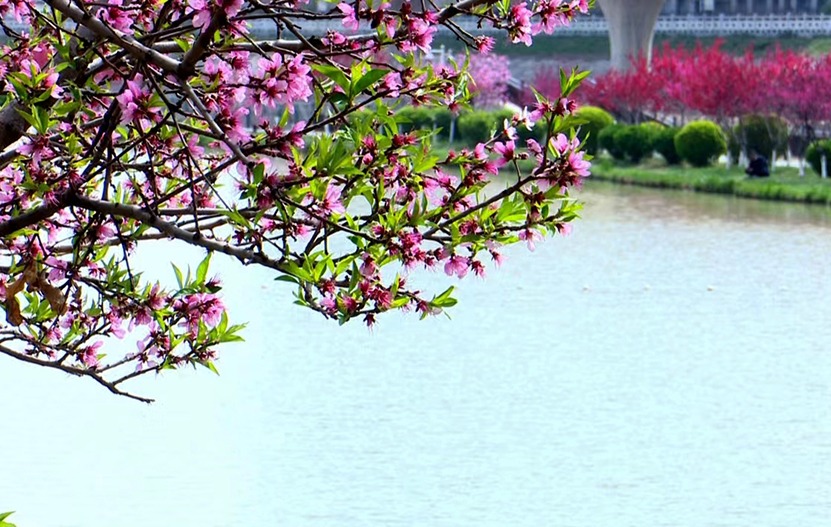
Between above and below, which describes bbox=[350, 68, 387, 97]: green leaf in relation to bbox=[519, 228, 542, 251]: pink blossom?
above

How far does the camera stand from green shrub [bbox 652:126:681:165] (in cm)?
3994

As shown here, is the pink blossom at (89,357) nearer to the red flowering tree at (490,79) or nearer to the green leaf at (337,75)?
the green leaf at (337,75)

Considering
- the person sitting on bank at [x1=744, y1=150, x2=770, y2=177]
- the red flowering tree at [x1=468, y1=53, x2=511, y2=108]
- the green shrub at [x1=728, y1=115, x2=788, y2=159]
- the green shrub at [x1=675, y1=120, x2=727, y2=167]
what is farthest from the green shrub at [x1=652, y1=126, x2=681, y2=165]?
the red flowering tree at [x1=468, y1=53, x2=511, y2=108]

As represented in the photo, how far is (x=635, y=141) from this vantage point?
→ 40.9 metres

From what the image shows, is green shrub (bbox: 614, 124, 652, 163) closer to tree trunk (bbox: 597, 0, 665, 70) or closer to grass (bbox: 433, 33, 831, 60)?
tree trunk (bbox: 597, 0, 665, 70)

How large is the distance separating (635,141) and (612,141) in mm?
1048

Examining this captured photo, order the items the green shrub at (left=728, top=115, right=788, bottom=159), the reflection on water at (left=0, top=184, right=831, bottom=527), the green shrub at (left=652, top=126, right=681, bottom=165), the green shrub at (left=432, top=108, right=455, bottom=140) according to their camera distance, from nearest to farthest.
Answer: the reflection on water at (left=0, top=184, right=831, bottom=527)
the green shrub at (left=728, top=115, right=788, bottom=159)
the green shrub at (left=652, top=126, right=681, bottom=165)
the green shrub at (left=432, top=108, right=455, bottom=140)

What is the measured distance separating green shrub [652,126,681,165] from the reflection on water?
1951 centimetres

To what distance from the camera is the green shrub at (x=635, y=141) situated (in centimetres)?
4053

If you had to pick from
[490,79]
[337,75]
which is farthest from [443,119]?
[337,75]

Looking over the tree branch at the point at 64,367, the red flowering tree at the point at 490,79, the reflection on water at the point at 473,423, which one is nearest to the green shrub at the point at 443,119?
the red flowering tree at the point at 490,79

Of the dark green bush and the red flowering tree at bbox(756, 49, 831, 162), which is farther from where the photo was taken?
the dark green bush

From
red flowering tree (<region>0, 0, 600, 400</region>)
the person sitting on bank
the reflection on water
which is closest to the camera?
red flowering tree (<region>0, 0, 600, 400</region>)

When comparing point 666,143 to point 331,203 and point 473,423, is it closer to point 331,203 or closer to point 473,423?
point 473,423
